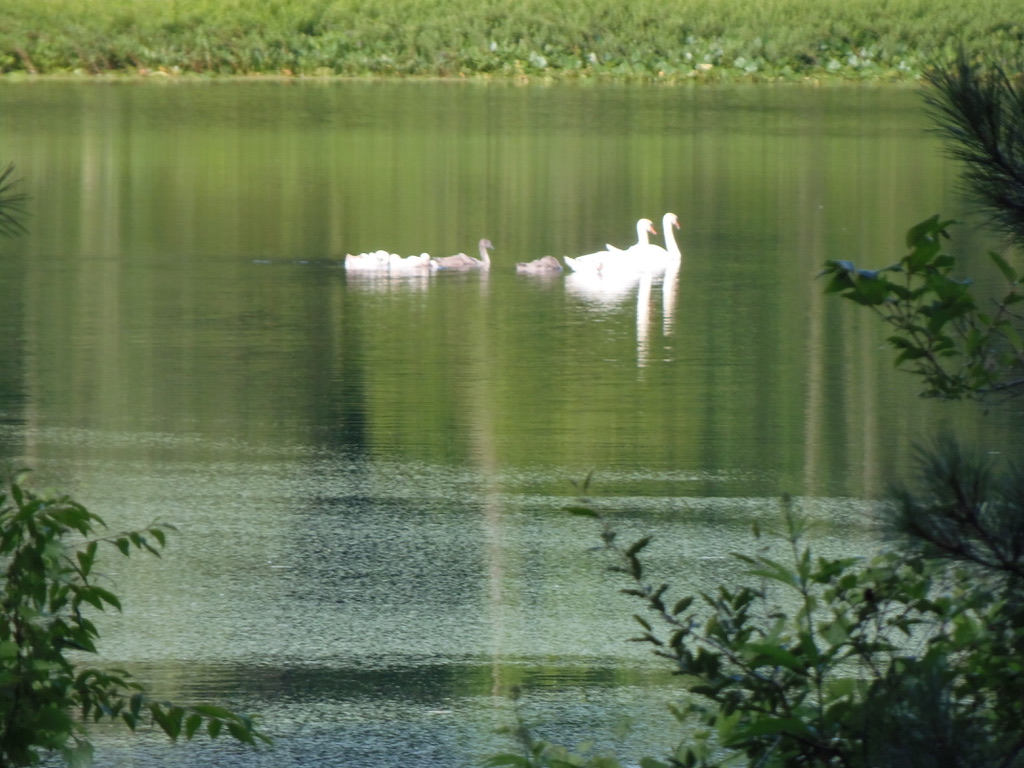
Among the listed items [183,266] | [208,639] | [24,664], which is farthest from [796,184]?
[24,664]

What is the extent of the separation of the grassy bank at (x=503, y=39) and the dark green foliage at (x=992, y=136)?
34226 mm

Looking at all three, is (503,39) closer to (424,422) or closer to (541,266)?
(541,266)

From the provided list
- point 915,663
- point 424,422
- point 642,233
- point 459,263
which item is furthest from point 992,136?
point 642,233

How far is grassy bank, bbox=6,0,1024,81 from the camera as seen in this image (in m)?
36.8

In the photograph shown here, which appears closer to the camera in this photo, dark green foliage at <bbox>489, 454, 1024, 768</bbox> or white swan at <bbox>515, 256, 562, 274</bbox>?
dark green foliage at <bbox>489, 454, 1024, 768</bbox>

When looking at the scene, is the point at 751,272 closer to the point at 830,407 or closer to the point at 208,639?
the point at 830,407

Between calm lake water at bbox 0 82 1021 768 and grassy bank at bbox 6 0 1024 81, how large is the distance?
53.3ft

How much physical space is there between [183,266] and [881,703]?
1237 cm

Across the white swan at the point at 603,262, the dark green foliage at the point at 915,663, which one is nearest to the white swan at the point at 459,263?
the white swan at the point at 603,262

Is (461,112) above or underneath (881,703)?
above

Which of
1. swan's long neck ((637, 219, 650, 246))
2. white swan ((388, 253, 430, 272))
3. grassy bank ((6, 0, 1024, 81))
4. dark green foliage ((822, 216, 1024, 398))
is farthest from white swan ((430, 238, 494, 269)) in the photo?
grassy bank ((6, 0, 1024, 81))

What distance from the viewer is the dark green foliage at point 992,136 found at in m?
2.77

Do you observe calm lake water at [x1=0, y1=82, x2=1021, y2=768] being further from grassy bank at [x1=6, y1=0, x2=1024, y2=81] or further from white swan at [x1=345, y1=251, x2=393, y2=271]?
grassy bank at [x1=6, y1=0, x2=1024, y2=81]

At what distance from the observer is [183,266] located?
47.5 ft
